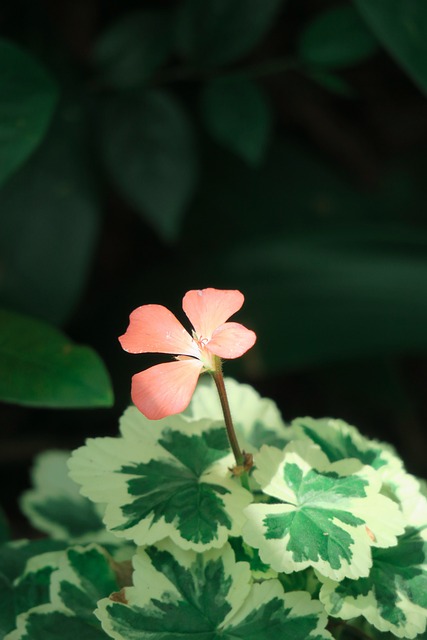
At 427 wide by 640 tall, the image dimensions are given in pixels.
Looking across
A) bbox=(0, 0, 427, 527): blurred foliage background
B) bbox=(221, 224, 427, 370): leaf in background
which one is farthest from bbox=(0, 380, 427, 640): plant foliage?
bbox=(221, 224, 427, 370): leaf in background

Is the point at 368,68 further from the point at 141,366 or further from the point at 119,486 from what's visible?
the point at 119,486

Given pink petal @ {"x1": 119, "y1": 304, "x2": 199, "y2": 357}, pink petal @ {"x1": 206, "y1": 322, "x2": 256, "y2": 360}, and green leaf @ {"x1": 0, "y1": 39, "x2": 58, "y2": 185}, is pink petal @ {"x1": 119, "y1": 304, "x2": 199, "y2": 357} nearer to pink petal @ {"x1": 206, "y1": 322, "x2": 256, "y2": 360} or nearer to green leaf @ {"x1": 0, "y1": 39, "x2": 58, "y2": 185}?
pink petal @ {"x1": 206, "y1": 322, "x2": 256, "y2": 360}

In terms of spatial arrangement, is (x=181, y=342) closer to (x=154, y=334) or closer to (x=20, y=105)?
(x=154, y=334)

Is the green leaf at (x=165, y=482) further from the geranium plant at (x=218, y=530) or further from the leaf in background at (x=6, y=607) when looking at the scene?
the leaf in background at (x=6, y=607)

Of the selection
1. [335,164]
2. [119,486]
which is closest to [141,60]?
[335,164]

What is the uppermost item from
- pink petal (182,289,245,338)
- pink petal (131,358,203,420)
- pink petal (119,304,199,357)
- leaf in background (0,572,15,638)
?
pink petal (182,289,245,338)

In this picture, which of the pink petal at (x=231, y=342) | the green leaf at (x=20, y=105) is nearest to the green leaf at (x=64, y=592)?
the pink petal at (x=231, y=342)
